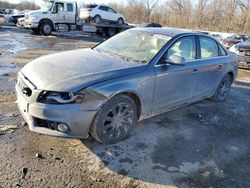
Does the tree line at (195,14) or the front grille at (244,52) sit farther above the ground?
the tree line at (195,14)

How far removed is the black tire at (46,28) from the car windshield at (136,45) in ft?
49.4

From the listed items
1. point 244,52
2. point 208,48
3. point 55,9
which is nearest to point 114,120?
point 208,48

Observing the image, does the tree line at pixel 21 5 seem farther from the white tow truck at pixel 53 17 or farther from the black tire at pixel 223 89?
the black tire at pixel 223 89

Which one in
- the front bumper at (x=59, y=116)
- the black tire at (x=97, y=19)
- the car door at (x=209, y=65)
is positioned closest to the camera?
the front bumper at (x=59, y=116)

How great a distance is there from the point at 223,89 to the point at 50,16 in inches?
606

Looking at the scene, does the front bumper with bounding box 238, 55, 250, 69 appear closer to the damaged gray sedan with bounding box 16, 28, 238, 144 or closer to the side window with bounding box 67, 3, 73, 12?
the damaged gray sedan with bounding box 16, 28, 238, 144

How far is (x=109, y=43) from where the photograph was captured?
507cm

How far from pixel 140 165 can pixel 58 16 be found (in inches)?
689

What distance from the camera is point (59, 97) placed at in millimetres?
3316

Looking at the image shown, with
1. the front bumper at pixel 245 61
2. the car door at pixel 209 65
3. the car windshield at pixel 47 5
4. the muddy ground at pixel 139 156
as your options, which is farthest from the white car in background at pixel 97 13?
the muddy ground at pixel 139 156

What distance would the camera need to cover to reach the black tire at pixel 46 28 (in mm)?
18781

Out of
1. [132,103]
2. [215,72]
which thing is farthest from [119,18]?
[132,103]

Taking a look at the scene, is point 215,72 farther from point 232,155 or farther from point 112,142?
point 112,142

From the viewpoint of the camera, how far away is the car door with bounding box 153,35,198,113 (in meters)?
4.27
